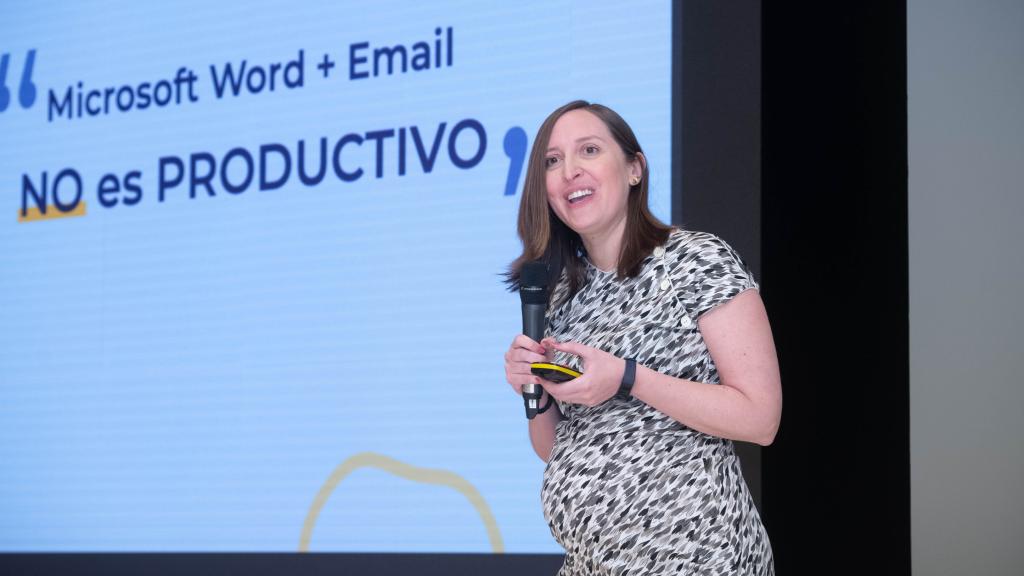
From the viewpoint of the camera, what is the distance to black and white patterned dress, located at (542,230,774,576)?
1431mm

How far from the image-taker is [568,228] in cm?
165

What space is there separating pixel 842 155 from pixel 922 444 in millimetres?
843

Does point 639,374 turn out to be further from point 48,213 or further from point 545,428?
point 48,213

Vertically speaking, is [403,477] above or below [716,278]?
below

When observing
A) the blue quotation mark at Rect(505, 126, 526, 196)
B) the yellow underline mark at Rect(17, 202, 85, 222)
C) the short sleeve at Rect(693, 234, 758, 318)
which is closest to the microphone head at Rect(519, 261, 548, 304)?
the short sleeve at Rect(693, 234, 758, 318)

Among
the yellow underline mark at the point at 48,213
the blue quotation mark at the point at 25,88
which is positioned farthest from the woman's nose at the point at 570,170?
the blue quotation mark at the point at 25,88

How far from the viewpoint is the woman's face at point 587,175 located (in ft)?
5.10

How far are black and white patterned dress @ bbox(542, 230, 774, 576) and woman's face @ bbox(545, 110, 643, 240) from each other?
9 cm

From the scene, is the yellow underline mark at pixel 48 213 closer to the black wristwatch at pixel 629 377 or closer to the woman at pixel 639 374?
the woman at pixel 639 374

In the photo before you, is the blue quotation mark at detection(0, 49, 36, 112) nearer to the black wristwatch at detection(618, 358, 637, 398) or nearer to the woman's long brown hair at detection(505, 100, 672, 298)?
the woman's long brown hair at detection(505, 100, 672, 298)

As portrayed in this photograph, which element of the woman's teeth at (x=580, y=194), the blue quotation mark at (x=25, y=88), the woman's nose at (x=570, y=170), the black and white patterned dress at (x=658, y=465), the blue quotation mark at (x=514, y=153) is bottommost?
the black and white patterned dress at (x=658, y=465)

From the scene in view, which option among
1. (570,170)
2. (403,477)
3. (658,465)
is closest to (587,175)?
(570,170)

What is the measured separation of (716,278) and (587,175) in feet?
0.80

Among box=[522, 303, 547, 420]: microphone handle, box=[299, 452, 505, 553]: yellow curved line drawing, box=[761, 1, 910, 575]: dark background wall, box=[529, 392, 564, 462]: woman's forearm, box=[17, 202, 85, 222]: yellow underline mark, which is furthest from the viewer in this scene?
box=[17, 202, 85, 222]: yellow underline mark
